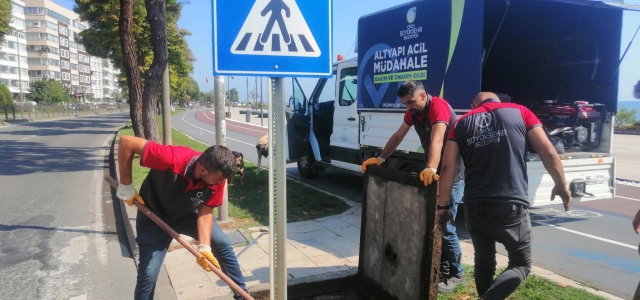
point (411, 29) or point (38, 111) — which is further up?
point (411, 29)

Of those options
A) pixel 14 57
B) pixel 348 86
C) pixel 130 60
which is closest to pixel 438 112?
pixel 348 86

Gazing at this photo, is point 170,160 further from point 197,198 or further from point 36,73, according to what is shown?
point 36,73

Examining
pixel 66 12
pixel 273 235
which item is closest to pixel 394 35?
pixel 273 235

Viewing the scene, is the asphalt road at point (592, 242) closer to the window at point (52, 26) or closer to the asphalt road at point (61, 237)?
the asphalt road at point (61, 237)

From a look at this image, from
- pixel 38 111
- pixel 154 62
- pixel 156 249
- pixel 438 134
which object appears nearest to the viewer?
pixel 156 249

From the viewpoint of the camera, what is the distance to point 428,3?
571 cm

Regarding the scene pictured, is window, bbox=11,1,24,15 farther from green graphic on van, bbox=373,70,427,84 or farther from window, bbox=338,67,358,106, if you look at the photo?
green graphic on van, bbox=373,70,427,84

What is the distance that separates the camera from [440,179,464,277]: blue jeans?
374cm

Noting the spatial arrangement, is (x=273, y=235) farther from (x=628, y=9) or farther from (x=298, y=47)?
(x=628, y=9)

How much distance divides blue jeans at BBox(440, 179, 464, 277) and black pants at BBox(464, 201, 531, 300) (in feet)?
2.19

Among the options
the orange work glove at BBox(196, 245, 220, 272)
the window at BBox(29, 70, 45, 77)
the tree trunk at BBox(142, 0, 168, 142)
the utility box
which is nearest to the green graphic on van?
the utility box

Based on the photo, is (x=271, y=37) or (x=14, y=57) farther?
(x=14, y=57)

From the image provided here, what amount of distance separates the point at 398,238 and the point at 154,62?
7.19 metres

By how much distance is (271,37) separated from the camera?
2.44m
